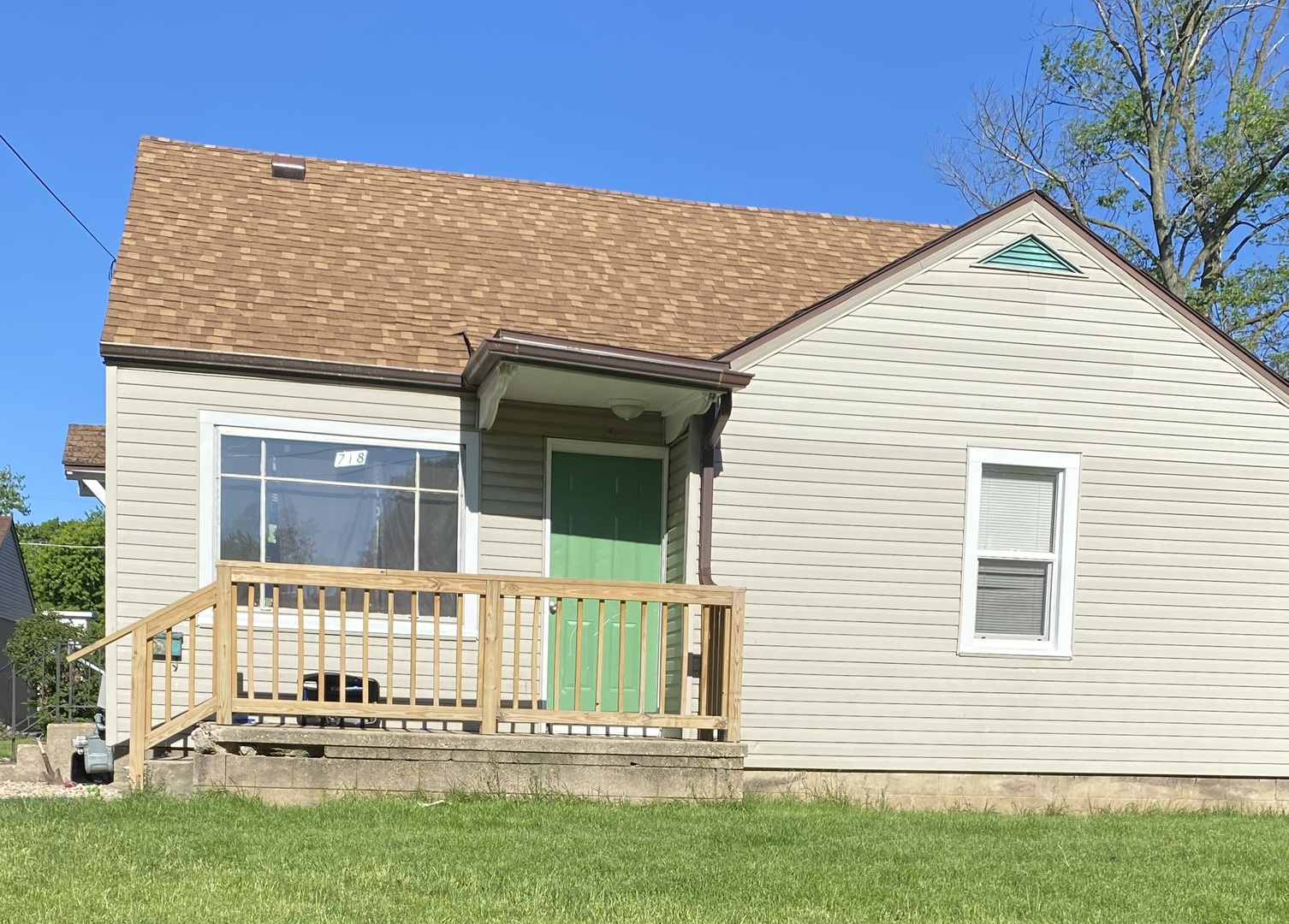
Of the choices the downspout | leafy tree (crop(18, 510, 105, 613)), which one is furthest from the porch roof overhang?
leafy tree (crop(18, 510, 105, 613))

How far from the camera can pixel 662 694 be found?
306 inches

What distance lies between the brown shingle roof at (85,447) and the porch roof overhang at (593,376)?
3451 mm

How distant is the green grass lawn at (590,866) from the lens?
4.99 metres

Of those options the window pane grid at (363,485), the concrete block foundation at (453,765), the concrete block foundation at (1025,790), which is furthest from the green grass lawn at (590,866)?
the window pane grid at (363,485)

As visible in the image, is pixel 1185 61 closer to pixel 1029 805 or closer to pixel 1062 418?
pixel 1062 418

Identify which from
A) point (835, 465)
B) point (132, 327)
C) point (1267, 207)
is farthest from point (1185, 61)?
point (132, 327)

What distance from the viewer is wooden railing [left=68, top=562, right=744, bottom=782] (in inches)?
286

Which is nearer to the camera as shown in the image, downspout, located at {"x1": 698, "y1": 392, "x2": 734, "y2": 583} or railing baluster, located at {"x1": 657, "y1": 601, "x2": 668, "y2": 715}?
railing baluster, located at {"x1": 657, "y1": 601, "x2": 668, "y2": 715}

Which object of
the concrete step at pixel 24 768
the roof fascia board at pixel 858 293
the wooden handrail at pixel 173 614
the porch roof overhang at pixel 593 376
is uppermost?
the roof fascia board at pixel 858 293

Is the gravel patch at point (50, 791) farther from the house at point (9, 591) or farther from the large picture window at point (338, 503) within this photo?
the house at point (9, 591)

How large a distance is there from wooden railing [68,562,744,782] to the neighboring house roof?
80.9 ft

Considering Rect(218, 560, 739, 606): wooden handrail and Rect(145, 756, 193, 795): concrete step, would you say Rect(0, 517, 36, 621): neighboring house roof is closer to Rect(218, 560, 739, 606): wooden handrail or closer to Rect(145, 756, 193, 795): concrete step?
Rect(145, 756, 193, 795): concrete step

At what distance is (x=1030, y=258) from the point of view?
9.15 metres

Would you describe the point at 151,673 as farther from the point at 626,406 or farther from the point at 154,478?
the point at 626,406
